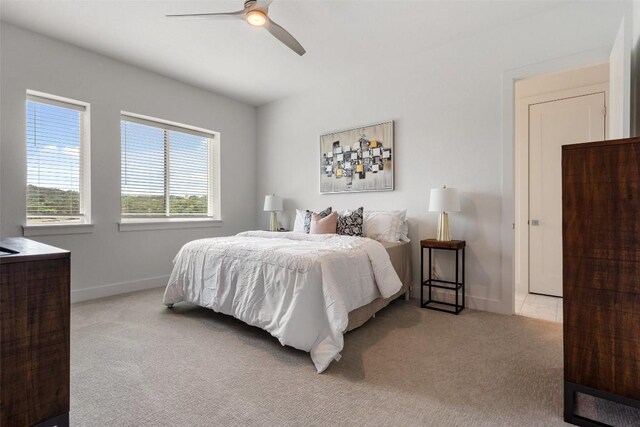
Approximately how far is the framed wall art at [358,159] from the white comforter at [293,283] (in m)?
1.11

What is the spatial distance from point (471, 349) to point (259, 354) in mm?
1489

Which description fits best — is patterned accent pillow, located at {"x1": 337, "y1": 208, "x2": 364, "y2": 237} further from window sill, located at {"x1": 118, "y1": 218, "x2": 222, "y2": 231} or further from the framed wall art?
window sill, located at {"x1": 118, "y1": 218, "x2": 222, "y2": 231}

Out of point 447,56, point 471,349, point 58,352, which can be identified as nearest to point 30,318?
point 58,352

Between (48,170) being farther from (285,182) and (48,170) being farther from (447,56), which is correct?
(447,56)

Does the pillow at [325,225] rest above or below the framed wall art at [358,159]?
below

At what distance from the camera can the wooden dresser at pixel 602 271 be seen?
1.33 m

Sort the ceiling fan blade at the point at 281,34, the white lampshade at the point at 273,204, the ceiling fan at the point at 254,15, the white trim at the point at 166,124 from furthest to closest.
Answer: the white lampshade at the point at 273,204
the white trim at the point at 166,124
the ceiling fan blade at the point at 281,34
the ceiling fan at the point at 254,15

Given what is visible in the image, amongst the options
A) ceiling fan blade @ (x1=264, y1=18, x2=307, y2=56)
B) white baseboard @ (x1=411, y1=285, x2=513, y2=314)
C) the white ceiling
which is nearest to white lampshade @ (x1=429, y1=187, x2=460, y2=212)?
white baseboard @ (x1=411, y1=285, x2=513, y2=314)

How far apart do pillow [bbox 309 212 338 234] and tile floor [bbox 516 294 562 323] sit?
203 cm

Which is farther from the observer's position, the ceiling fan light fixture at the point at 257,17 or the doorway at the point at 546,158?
the doorway at the point at 546,158

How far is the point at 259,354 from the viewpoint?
2.13m

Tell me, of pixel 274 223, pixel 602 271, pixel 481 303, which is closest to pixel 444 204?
pixel 481 303

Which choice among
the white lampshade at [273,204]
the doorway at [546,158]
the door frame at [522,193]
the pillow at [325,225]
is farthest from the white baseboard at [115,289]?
the door frame at [522,193]

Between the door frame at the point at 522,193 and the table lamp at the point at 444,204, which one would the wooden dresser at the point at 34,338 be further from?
the door frame at the point at 522,193
